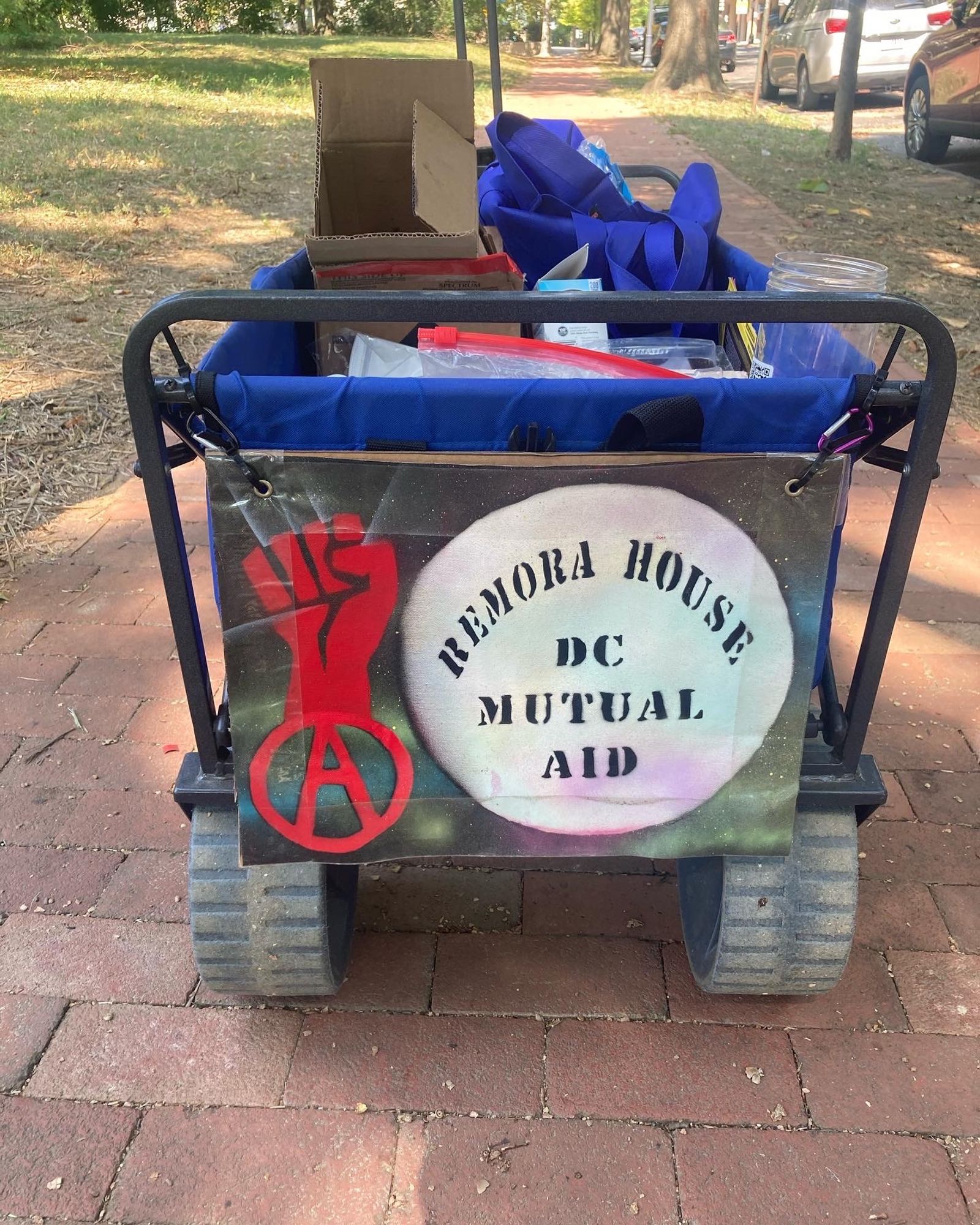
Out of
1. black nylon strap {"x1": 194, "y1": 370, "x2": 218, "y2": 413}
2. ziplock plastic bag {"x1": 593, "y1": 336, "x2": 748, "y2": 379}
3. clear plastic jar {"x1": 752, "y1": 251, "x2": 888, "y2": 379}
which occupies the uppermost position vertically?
black nylon strap {"x1": 194, "y1": 370, "x2": 218, "y2": 413}

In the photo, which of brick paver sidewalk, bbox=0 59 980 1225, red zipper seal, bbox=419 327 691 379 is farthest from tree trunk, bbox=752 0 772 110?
red zipper seal, bbox=419 327 691 379

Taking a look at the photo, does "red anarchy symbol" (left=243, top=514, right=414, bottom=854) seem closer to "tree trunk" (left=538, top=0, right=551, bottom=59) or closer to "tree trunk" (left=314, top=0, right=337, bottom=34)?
"tree trunk" (left=314, top=0, right=337, bottom=34)

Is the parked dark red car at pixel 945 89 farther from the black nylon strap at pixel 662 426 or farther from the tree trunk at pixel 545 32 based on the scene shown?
the tree trunk at pixel 545 32

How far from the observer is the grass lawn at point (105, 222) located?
421 cm

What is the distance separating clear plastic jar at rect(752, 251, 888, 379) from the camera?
1.84 metres

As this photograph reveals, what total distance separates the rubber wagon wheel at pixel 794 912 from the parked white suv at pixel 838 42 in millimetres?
13381

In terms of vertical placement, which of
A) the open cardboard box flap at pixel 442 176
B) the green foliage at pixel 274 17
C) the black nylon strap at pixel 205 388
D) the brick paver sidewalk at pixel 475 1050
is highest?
the green foliage at pixel 274 17

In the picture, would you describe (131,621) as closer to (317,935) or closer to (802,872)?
(317,935)

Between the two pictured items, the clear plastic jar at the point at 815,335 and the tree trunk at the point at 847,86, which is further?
the tree trunk at the point at 847,86

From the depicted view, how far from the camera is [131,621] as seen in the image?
3.07m

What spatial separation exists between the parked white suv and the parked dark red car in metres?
2.66

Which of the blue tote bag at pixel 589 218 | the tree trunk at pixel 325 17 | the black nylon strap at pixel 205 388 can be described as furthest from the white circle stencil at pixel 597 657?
the tree trunk at pixel 325 17

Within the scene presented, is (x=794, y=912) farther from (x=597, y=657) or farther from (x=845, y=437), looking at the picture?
(x=845, y=437)

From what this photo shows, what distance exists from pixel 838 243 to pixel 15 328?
528 cm
